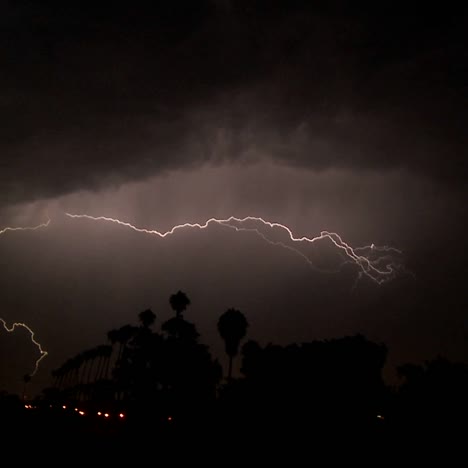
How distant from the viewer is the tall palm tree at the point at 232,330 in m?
43.8

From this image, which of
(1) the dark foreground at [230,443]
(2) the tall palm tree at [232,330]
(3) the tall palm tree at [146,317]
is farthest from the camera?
(3) the tall palm tree at [146,317]

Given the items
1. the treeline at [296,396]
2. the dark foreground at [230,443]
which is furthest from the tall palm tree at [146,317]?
the dark foreground at [230,443]

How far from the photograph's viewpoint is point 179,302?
163 ft

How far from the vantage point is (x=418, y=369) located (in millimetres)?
Result: 29516

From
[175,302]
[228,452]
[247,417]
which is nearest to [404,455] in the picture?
[228,452]

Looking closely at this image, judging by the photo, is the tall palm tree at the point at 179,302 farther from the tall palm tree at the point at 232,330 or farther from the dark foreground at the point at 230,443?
the dark foreground at the point at 230,443

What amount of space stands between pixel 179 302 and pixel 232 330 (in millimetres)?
8251

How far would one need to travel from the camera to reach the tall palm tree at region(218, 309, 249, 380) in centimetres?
4384

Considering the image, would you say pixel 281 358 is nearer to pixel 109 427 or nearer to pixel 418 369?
pixel 418 369

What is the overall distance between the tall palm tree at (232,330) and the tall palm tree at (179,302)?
672 cm

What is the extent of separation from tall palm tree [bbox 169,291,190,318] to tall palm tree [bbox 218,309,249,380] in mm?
6723

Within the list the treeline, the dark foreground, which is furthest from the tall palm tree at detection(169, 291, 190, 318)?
the dark foreground

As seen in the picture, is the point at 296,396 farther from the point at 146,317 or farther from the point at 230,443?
the point at 146,317

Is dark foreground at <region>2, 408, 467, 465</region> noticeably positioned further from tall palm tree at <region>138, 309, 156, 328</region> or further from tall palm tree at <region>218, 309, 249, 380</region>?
tall palm tree at <region>138, 309, 156, 328</region>
